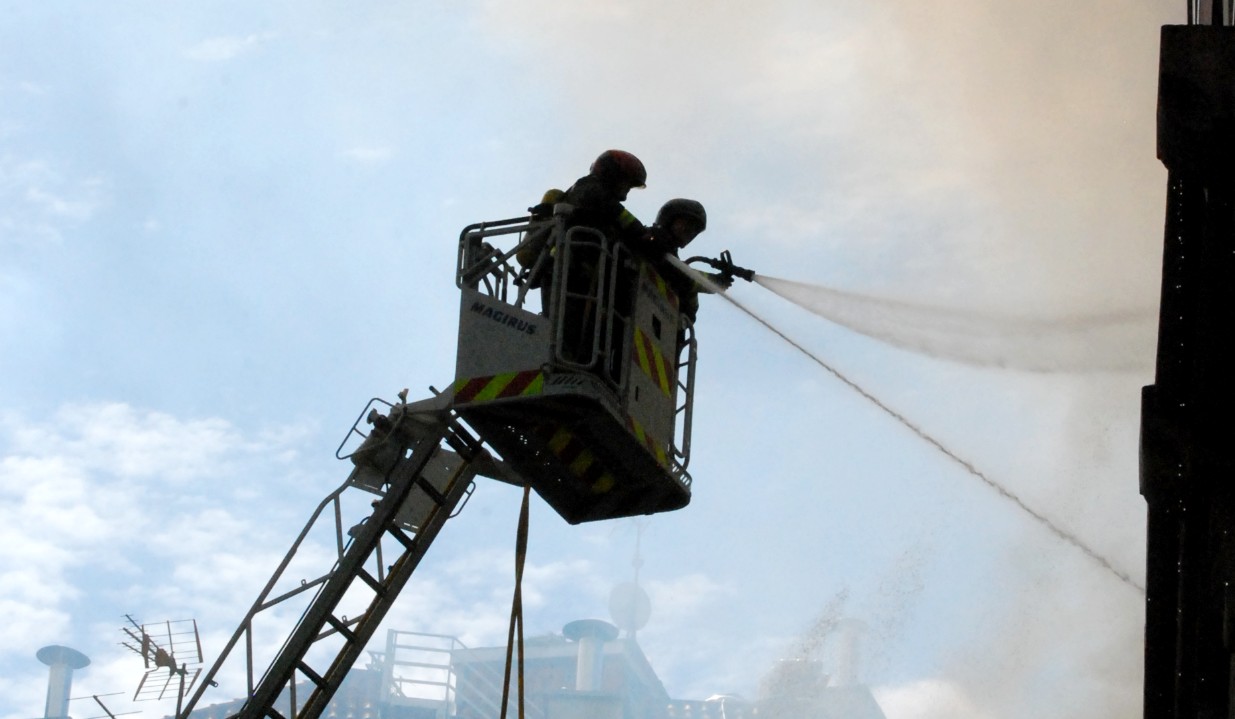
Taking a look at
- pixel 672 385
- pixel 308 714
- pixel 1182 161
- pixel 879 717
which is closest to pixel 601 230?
pixel 672 385

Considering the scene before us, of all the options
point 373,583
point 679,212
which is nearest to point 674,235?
point 679,212

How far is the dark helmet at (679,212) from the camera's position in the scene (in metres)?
10.9

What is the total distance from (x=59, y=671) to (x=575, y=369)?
174181mm

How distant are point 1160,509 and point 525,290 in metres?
4.69

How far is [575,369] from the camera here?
9.61 meters

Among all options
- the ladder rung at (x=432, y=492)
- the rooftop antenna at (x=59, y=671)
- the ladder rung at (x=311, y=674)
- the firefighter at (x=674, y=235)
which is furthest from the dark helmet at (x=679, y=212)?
the rooftop antenna at (x=59, y=671)

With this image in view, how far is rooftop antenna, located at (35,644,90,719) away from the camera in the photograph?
15738cm

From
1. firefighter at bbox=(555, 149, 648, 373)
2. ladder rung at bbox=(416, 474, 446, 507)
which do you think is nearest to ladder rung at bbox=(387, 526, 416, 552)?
ladder rung at bbox=(416, 474, 446, 507)

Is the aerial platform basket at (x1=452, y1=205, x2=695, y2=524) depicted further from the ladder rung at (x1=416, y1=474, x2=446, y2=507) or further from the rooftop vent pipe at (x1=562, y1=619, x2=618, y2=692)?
the rooftop vent pipe at (x1=562, y1=619, x2=618, y2=692)

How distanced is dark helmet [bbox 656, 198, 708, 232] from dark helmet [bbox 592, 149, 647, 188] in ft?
1.15

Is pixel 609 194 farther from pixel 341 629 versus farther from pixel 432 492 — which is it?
pixel 341 629

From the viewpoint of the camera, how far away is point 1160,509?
6.60m

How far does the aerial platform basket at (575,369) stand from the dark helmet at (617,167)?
475mm

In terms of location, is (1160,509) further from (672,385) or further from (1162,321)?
(672,385)
